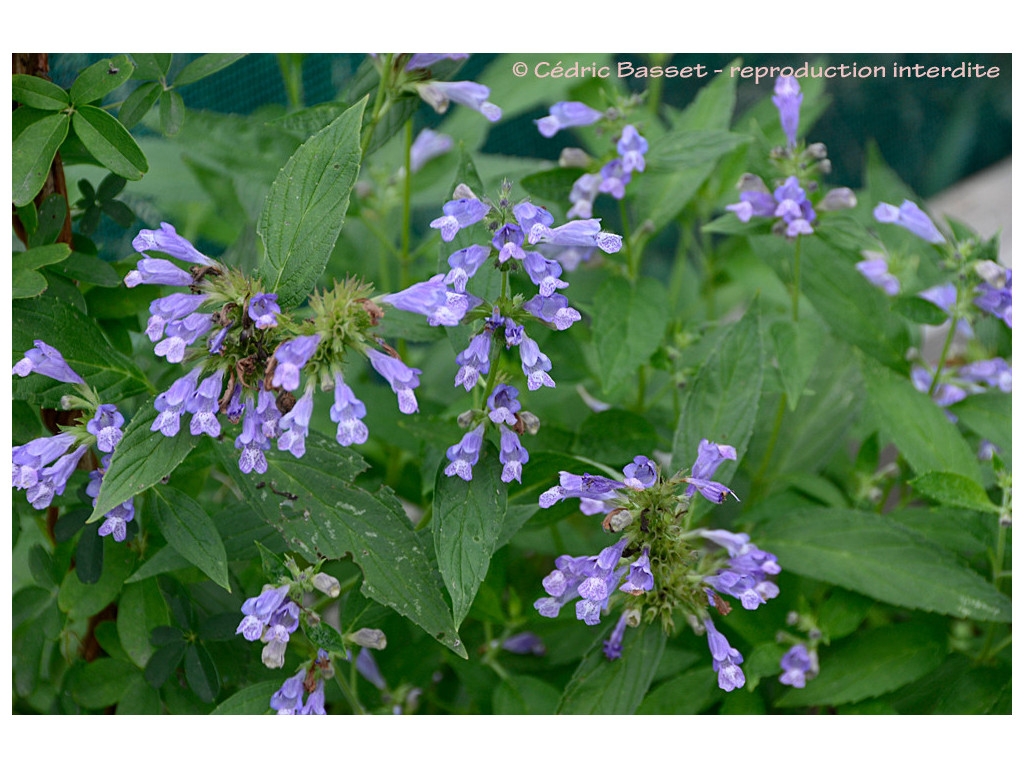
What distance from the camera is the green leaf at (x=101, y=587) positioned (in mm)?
1398

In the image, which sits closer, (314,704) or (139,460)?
(139,460)

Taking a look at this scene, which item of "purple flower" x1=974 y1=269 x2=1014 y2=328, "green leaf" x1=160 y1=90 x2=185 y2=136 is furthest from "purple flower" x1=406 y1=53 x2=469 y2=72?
"purple flower" x1=974 y1=269 x2=1014 y2=328

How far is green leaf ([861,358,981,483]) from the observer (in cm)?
160

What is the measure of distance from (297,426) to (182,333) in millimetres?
180

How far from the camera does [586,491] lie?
3.85 feet

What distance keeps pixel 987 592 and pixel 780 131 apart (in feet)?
4.03

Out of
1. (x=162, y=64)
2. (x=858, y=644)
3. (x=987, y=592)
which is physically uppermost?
(x=162, y=64)

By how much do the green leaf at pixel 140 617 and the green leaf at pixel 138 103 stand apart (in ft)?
2.34

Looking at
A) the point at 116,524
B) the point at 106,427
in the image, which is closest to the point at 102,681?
the point at 116,524

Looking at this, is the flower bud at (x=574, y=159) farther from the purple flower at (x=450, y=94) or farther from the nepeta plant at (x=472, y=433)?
the purple flower at (x=450, y=94)

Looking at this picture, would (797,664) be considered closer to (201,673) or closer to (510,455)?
(510,455)

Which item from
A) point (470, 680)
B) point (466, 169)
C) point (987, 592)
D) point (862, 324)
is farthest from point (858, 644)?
point (466, 169)

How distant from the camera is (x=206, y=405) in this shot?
1082 mm

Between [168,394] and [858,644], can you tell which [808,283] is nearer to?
[858,644]
